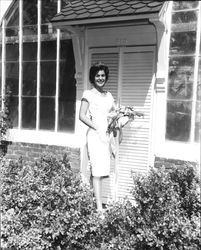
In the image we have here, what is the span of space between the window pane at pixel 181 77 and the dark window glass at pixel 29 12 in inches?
98.1

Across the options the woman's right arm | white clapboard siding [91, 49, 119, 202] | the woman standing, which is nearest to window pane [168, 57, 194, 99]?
white clapboard siding [91, 49, 119, 202]

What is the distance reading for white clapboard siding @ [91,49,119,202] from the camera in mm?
5293

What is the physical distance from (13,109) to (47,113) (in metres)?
0.72

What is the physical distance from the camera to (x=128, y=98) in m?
5.22

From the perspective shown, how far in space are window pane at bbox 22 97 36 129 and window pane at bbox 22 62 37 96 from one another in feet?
0.39

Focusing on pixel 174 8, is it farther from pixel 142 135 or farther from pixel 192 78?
pixel 142 135

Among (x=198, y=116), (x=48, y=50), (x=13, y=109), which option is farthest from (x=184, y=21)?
(x=13, y=109)

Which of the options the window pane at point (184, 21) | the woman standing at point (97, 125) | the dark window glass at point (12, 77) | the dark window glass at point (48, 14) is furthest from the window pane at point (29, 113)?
the window pane at point (184, 21)

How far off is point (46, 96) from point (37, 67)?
1.64ft

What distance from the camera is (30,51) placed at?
6055mm

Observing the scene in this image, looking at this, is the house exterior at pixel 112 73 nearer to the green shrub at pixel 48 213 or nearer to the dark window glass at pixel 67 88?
the dark window glass at pixel 67 88

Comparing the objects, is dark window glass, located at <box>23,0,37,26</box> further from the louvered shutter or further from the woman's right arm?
the woman's right arm

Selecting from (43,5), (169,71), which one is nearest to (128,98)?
(169,71)

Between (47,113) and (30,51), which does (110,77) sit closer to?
(47,113)
